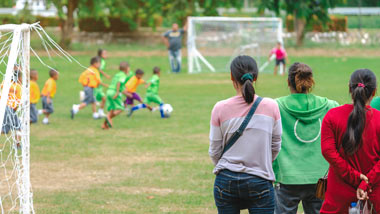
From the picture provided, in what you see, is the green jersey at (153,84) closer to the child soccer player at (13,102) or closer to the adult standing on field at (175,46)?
the child soccer player at (13,102)

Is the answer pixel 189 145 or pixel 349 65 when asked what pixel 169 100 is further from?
pixel 349 65

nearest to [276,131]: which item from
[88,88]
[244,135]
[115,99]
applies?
[244,135]

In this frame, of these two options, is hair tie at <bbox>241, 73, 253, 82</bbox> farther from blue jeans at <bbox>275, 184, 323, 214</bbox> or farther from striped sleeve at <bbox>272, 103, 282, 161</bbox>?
blue jeans at <bbox>275, 184, 323, 214</bbox>

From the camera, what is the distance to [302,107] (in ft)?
16.6

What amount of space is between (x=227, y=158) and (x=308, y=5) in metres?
2.79

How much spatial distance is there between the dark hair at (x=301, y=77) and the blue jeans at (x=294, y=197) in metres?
0.77

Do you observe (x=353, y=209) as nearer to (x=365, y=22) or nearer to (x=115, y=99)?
(x=115, y=99)

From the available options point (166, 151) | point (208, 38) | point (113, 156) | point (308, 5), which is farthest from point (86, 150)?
point (208, 38)

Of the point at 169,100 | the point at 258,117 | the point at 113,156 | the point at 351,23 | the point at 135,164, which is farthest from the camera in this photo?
the point at 351,23

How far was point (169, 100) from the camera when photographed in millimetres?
17672

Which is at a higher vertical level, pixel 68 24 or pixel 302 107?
pixel 302 107

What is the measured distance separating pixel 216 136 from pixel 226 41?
23045mm

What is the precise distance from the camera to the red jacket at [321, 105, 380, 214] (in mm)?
4160

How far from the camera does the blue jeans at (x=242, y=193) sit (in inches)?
161
